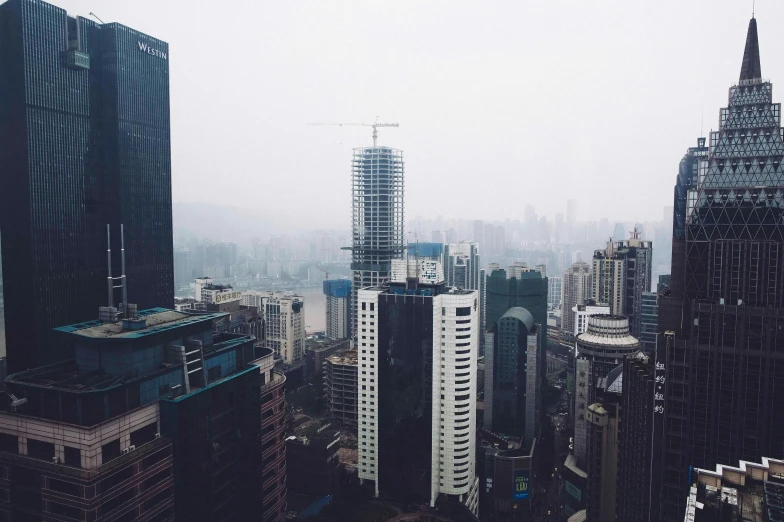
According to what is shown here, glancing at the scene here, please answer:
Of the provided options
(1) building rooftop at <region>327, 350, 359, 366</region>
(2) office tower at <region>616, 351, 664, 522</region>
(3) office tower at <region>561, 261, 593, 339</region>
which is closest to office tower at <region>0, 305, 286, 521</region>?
(2) office tower at <region>616, 351, 664, 522</region>

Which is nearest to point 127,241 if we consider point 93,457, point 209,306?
point 93,457

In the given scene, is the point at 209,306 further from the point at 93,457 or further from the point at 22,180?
the point at 93,457

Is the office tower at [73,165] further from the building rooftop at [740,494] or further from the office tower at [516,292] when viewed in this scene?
the office tower at [516,292]

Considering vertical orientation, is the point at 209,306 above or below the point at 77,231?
below

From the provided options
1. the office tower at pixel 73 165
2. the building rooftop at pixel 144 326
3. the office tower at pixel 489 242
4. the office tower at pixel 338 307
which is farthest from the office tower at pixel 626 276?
the building rooftop at pixel 144 326

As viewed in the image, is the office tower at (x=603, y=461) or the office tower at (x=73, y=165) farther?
the office tower at (x=603, y=461)

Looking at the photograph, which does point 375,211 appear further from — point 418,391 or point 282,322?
point 418,391

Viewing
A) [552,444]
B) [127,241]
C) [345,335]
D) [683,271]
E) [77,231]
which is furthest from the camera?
[345,335]

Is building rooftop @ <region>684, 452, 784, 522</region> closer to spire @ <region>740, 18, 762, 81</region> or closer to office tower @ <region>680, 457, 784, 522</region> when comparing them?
office tower @ <region>680, 457, 784, 522</region>
